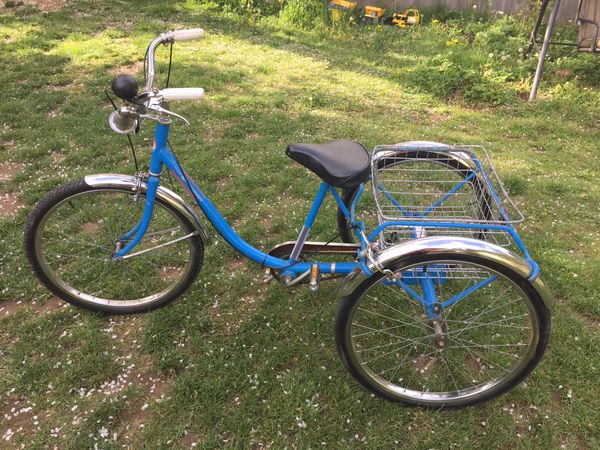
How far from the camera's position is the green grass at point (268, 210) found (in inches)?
85.8

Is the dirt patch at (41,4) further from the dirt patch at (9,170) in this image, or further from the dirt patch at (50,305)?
the dirt patch at (50,305)

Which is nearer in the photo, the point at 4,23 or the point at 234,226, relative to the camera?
the point at 234,226

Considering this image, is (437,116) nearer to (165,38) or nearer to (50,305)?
(165,38)

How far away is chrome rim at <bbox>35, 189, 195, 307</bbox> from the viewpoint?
2.69 metres

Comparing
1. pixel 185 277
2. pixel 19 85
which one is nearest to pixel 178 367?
pixel 185 277

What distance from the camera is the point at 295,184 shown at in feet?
12.9

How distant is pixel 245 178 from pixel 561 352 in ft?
8.90

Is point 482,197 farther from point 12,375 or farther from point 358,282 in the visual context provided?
point 12,375

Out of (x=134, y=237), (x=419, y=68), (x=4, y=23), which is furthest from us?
(x=4, y=23)

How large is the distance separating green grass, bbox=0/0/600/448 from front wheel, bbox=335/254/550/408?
13 centimetres

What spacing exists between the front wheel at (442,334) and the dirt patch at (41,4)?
892cm

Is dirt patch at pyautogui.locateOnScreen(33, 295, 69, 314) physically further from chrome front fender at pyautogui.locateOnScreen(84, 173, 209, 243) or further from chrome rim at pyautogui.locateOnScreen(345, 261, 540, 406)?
chrome rim at pyautogui.locateOnScreen(345, 261, 540, 406)

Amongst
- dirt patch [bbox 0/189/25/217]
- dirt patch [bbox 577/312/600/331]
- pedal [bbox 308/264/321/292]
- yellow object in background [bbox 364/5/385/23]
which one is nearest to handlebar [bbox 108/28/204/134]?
pedal [bbox 308/264/321/292]

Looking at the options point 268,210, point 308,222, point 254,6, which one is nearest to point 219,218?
point 308,222
